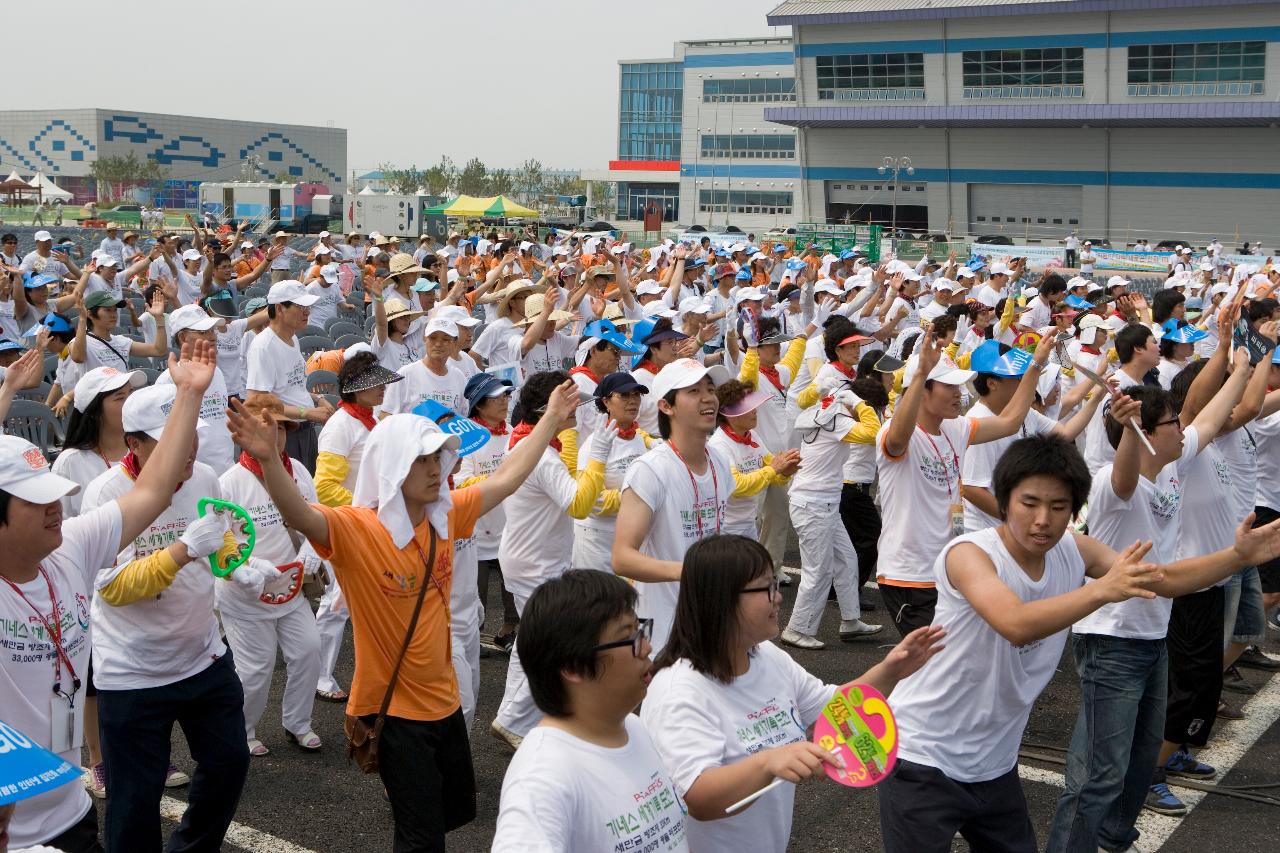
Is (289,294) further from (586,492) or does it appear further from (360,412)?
(586,492)

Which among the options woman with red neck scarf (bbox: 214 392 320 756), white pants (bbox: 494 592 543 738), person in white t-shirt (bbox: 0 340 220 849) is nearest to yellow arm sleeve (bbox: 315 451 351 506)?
woman with red neck scarf (bbox: 214 392 320 756)

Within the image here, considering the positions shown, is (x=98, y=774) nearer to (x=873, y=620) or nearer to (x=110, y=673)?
(x=110, y=673)

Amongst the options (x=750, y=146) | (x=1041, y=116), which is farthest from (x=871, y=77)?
(x=750, y=146)

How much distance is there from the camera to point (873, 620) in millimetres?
8438

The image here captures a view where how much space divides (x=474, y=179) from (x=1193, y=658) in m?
91.9

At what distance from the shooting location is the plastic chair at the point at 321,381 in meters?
10.3

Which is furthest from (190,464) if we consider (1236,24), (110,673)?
(1236,24)

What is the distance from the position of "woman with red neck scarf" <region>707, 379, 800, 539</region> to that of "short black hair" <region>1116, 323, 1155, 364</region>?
2.49 metres

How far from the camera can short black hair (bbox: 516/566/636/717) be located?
2.62 meters

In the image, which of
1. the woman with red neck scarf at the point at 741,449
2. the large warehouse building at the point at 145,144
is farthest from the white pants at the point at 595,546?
the large warehouse building at the point at 145,144

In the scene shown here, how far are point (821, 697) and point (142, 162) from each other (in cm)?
12481

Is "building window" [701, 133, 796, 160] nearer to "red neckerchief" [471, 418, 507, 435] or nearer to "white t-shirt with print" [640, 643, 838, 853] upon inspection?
"red neckerchief" [471, 418, 507, 435]

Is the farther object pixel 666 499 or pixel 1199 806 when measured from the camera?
pixel 1199 806

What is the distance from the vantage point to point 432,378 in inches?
330
